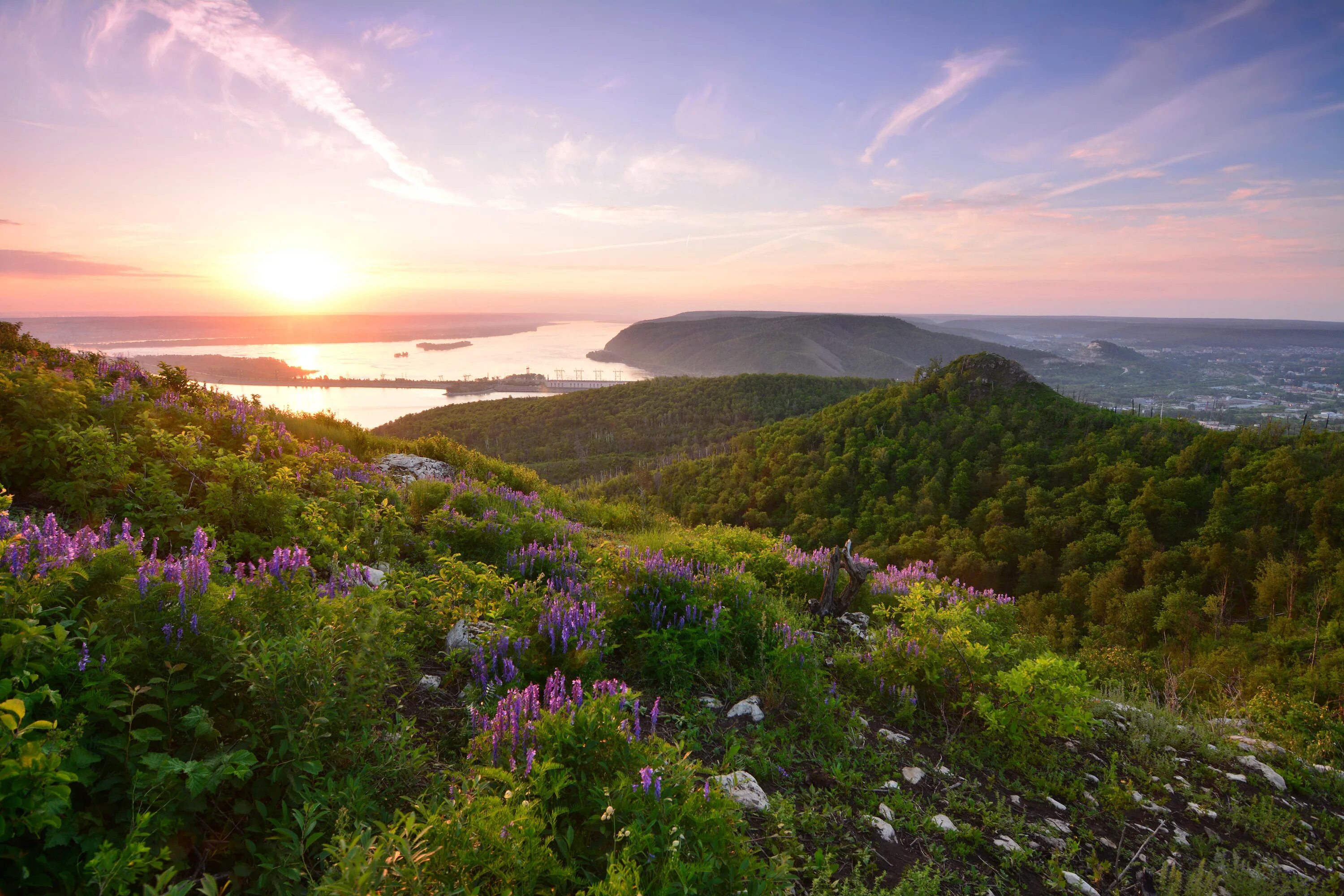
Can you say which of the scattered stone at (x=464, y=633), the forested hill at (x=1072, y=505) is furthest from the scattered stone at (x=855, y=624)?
the forested hill at (x=1072, y=505)

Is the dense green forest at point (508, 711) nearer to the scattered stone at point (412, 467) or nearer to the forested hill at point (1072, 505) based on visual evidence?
the scattered stone at point (412, 467)

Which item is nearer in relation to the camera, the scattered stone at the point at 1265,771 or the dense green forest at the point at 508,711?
the dense green forest at the point at 508,711

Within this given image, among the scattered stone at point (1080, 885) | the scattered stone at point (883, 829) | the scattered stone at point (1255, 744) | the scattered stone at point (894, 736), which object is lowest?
the scattered stone at point (1255, 744)

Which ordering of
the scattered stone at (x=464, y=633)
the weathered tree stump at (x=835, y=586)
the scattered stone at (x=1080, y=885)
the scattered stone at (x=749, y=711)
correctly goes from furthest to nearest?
the weathered tree stump at (x=835, y=586) → the scattered stone at (x=749, y=711) → the scattered stone at (x=464, y=633) → the scattered stone at (x=1080, y=885)

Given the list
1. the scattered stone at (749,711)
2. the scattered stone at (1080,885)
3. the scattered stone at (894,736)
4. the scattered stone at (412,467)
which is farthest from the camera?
the scattered stone at (412,467)

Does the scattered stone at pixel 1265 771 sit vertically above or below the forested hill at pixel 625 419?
above

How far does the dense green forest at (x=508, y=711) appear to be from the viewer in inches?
87.7

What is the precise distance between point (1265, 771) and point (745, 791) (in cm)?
512

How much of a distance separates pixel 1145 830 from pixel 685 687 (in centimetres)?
338

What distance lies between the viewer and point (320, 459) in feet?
24.5

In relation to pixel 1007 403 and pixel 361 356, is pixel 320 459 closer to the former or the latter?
pixel 1007 403

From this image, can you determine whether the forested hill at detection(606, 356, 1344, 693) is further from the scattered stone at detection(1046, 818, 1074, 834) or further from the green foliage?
the scattered stone at detection(1046, 818, 1074, 834)

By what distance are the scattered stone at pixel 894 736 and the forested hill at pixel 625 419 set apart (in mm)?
66306

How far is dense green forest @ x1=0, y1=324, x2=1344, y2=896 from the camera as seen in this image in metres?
2.23
